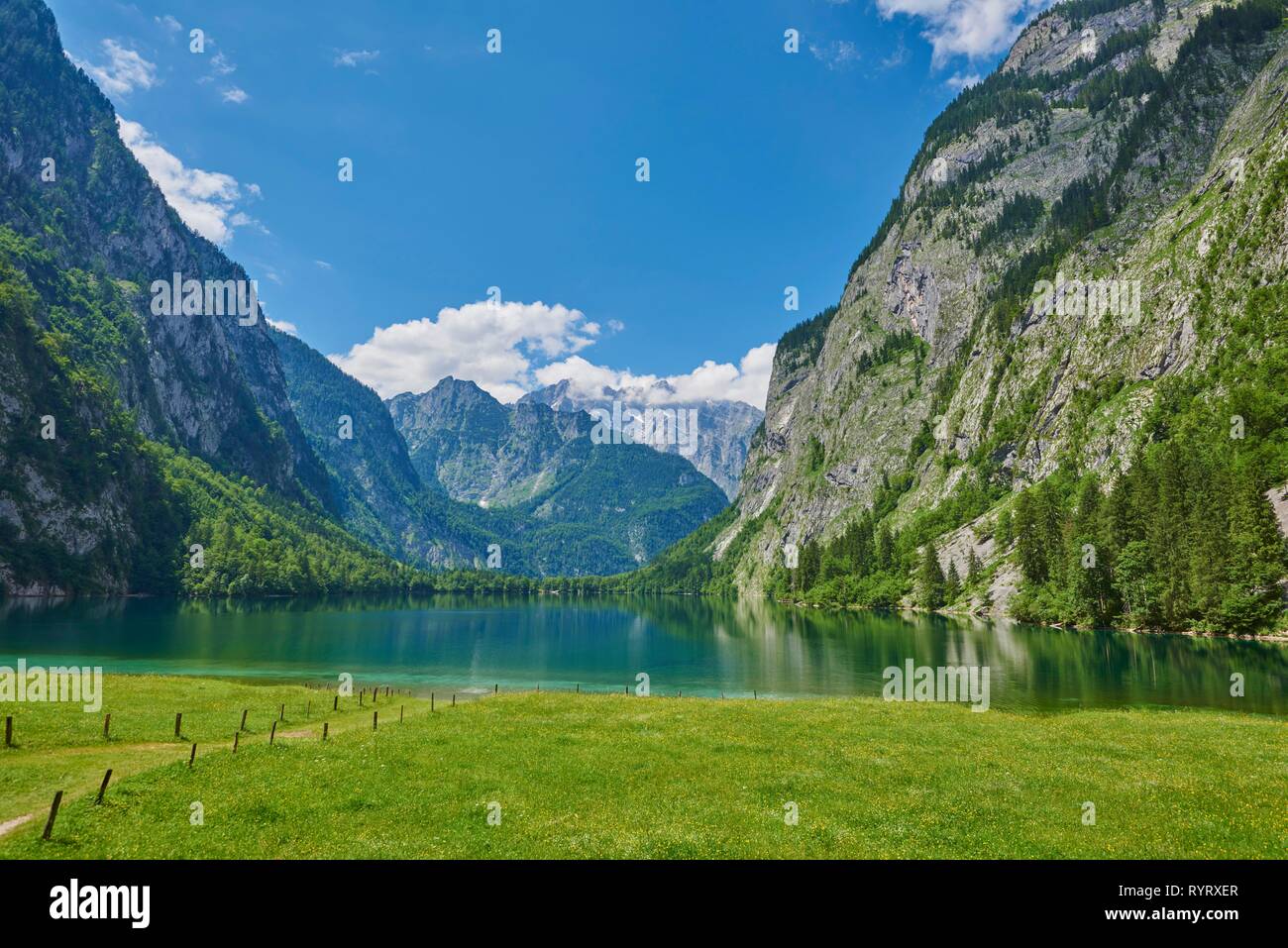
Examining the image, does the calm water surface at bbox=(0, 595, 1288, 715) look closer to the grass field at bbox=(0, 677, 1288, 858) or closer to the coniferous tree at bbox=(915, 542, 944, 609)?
the coniferous tree at bbox=(915, 542, 944, 609)

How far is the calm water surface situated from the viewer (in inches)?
2677

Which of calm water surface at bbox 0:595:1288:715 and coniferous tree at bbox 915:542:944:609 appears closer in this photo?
calm water surface at bbox 0:595:1288:715

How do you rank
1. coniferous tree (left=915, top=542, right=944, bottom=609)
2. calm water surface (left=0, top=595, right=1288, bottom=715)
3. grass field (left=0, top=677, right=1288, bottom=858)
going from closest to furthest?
grass field (left=0, top=677, right=1288, bottom=858) < calm water surface (left=0, top=595, right=1288, bottom=715) < coniferous tree (left=915, top=542, right=944, bottom=609)

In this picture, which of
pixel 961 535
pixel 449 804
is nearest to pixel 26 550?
pixel 449 804

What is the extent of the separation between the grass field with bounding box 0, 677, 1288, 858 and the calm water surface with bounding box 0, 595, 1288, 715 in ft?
77.2

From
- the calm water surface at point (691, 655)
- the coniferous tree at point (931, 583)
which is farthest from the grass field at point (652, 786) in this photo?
the coniferous tree at point (931, 583)

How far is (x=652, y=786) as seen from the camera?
29016 mm

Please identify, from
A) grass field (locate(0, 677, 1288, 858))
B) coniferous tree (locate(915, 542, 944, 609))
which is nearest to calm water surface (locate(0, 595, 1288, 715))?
coniferous tree (locate(915, 542, 944, 609))

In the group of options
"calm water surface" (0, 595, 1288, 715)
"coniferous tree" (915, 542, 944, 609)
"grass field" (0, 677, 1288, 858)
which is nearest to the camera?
"grass field" (0, 677, 1288, 858)

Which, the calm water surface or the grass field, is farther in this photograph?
the calm water surface

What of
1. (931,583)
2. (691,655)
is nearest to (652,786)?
(691,655)

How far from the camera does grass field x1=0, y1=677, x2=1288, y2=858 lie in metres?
21.7

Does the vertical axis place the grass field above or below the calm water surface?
above

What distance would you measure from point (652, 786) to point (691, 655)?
84463 mm
